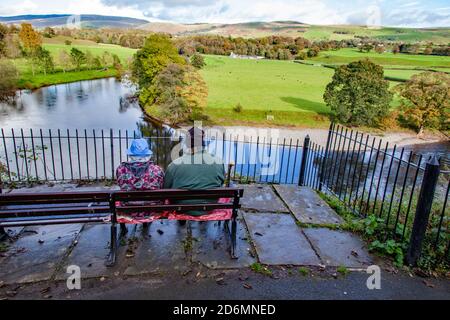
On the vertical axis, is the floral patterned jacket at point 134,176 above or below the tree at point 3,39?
below

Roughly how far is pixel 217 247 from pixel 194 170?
0.99 metres

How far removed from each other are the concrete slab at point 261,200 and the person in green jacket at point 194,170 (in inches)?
54.0

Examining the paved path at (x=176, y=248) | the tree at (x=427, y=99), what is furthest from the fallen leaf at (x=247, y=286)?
Result: the tree at (x=427, y=99)

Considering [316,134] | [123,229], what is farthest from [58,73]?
[123,229]

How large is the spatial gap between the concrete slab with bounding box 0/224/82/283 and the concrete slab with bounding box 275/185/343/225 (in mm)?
3252

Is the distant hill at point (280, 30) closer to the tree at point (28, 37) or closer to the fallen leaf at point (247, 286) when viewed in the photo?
the tree at point (28, 37)

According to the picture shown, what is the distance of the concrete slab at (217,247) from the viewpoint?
3.57 metres

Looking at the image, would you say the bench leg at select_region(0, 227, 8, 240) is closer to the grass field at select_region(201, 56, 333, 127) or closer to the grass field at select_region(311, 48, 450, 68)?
the grass field at select_region(201, 56, 333, 127)

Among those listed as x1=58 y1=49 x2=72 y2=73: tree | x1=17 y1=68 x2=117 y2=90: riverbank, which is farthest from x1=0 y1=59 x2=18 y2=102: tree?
x1=58 y1=49 x2=72 y2=73: tree

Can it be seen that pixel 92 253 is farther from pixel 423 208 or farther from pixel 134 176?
pixel 423 208

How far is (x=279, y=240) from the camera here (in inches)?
163

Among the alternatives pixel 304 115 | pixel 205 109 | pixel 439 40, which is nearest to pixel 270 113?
pixel 304 115
